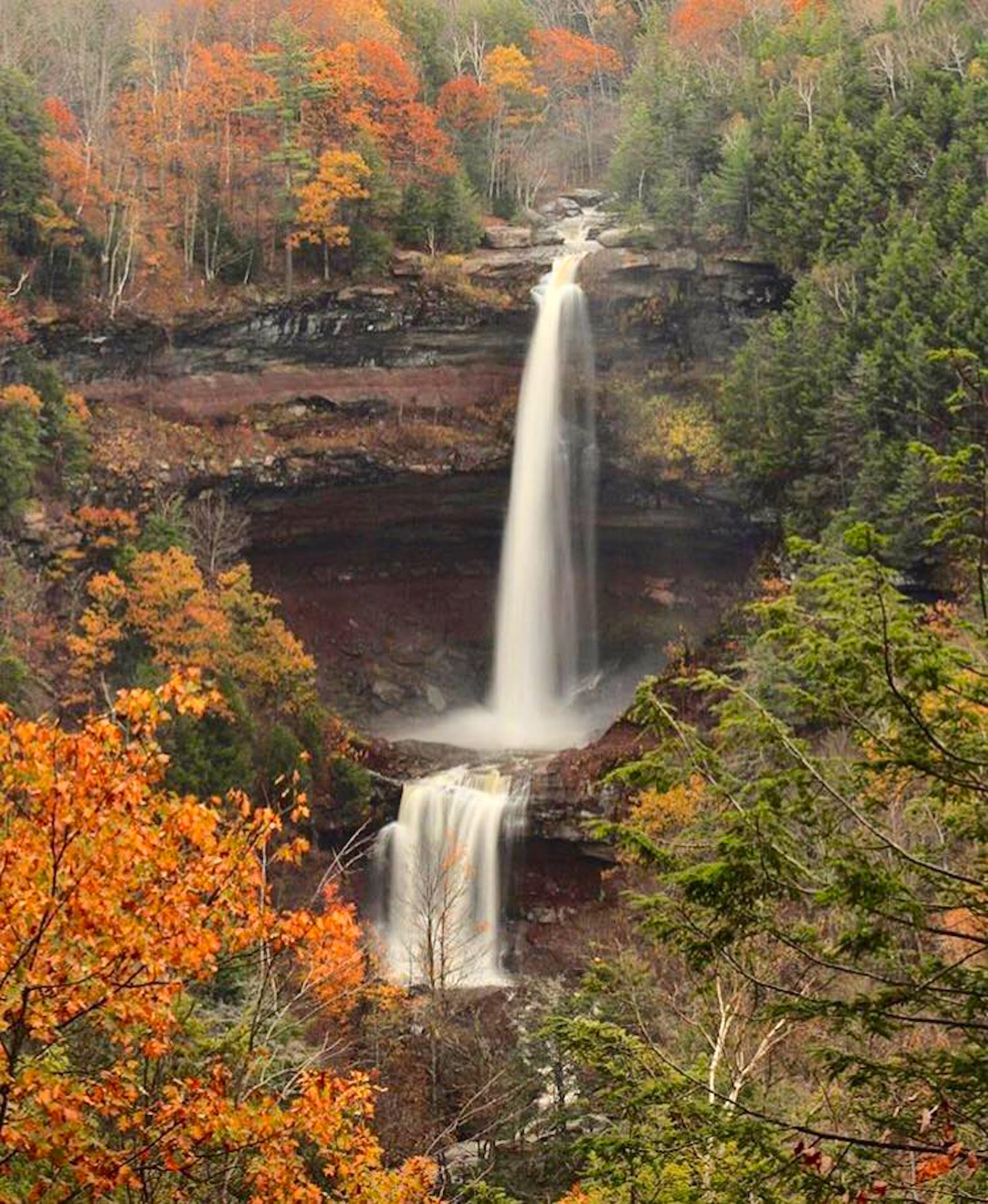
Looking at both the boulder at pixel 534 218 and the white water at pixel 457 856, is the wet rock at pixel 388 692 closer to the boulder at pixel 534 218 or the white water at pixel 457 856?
the white water at pixel 457 856

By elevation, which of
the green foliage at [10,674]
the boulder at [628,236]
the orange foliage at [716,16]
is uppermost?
the orange foliage at [716,16]

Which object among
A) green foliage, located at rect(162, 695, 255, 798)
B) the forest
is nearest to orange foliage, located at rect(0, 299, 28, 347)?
the forest

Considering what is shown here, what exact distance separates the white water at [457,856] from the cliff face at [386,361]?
12185mm

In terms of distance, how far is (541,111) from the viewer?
61.3 m

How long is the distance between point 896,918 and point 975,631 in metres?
1.70

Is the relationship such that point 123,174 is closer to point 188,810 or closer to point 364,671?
point 364,671

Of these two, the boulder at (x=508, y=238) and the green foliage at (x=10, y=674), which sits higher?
the boulder at (x=508, y=238)

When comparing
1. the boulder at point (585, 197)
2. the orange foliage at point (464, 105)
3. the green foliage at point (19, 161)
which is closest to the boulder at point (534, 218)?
the boulder at point (585, 197)

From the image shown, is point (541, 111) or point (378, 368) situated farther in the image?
point (541, 111)

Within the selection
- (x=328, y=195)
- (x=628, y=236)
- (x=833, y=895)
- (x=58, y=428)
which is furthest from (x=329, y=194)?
(x=833, y=895)

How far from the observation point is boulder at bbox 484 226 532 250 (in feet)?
160

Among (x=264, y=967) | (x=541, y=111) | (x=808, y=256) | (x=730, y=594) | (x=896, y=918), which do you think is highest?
(x=541, y=111)

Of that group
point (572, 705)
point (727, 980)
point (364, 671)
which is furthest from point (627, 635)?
point (727, 980)

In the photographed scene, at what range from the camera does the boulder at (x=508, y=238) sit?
48719 millimetres
